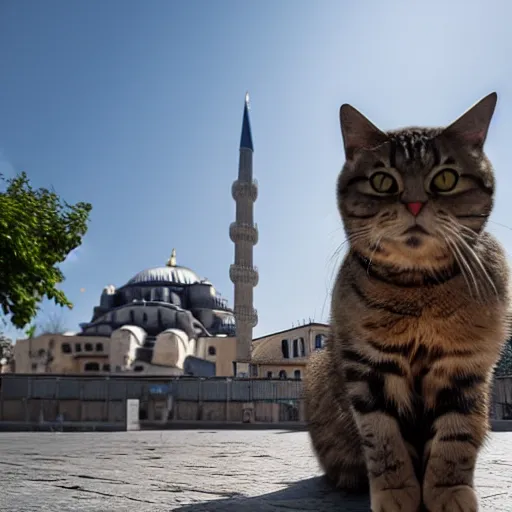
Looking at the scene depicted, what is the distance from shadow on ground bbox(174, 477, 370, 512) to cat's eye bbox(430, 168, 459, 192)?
1127mm

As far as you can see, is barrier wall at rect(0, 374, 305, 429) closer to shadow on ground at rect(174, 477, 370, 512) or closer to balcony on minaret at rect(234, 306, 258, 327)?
shadow on ground at rect(174, 477, 370, 512)

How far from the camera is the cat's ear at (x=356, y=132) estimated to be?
6.68 ft

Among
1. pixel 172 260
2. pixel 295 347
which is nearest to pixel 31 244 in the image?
pixel 295 347

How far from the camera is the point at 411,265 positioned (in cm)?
182

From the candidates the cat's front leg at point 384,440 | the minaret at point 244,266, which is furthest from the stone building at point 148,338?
the cat's front leg at point 384,440

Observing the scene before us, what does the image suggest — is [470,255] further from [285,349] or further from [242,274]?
[242,274]

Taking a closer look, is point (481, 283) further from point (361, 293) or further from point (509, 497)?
point (509, 497)

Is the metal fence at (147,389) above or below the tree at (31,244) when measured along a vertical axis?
below

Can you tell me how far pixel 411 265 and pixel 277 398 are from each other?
19.1 metres

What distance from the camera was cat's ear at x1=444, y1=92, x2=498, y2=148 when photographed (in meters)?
1.96

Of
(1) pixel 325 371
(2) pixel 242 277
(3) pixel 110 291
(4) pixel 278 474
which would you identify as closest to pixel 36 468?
(4) pixel 278 474

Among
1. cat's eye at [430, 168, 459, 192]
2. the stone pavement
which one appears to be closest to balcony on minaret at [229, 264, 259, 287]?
the stone pavement

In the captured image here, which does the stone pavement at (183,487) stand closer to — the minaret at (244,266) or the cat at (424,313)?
the cat at (424,313)

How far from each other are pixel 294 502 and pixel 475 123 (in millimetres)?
1547
